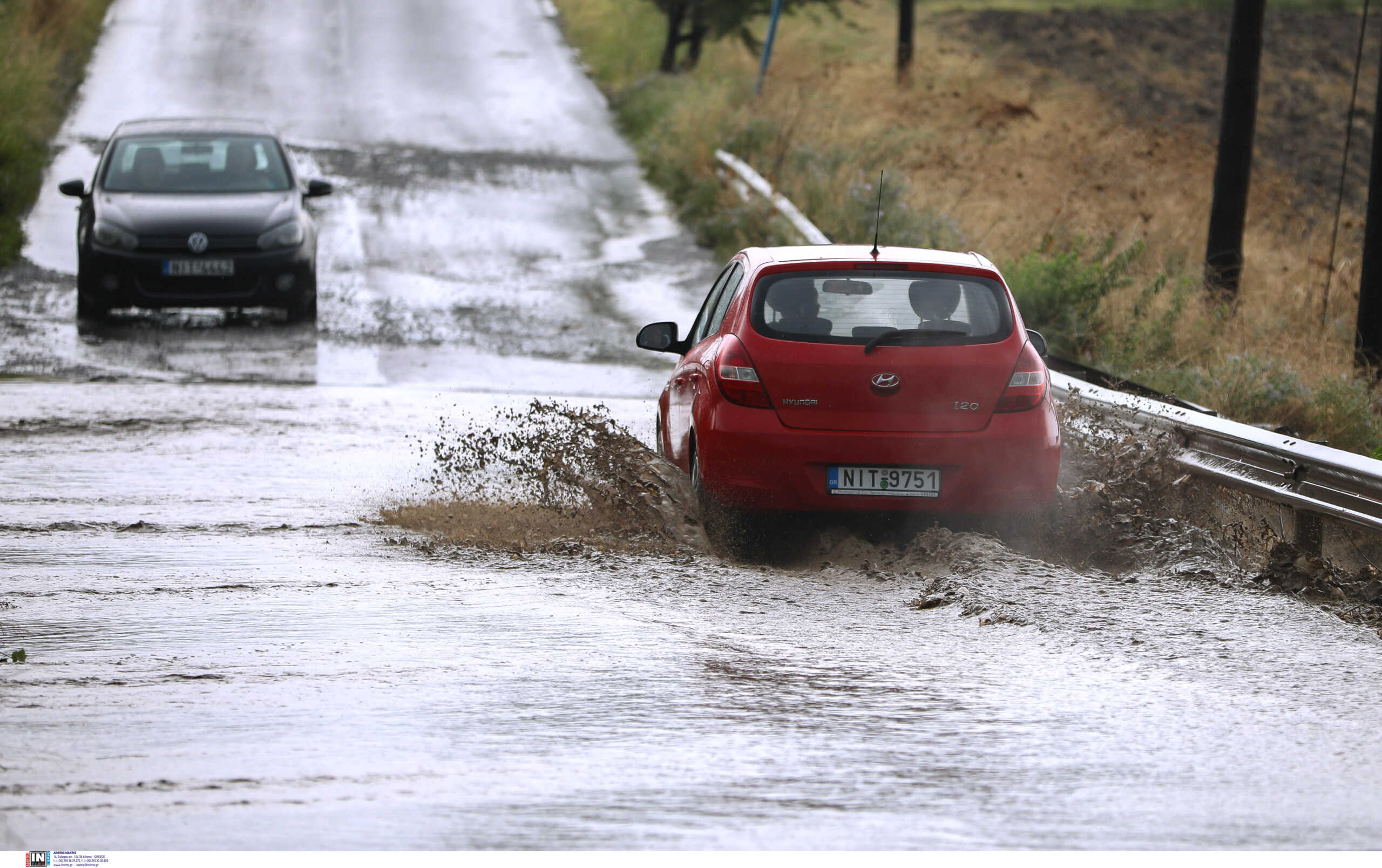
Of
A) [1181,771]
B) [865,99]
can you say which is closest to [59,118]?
[865,99]

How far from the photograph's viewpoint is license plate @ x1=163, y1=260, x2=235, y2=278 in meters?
15.4

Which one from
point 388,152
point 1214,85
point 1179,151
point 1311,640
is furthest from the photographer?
point 1214,85

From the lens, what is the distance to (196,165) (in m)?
17.0

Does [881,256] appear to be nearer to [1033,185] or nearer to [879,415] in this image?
[879,415]

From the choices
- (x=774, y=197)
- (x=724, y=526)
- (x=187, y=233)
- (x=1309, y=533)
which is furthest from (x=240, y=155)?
(x=1309, y=533)

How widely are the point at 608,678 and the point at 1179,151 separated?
24297 mm

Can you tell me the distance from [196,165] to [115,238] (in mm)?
1845

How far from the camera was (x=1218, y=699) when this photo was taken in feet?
19.2

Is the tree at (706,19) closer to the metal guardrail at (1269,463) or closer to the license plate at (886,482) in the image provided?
the metal guardrail at (1269,463)

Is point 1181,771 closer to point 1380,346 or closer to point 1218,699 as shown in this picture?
point 1218,699

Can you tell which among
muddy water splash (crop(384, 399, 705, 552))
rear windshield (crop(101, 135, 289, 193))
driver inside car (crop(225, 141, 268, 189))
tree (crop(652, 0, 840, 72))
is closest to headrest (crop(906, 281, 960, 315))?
muddy water splash (crop(384, 399, 705, 552))

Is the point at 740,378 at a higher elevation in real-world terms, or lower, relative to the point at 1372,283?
higher

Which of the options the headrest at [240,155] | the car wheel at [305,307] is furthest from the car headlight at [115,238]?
the headrest at [240,155]

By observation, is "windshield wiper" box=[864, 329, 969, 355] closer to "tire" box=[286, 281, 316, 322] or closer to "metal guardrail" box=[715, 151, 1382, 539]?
"metal guardrail" box=[715, 151, 1382, 539]
